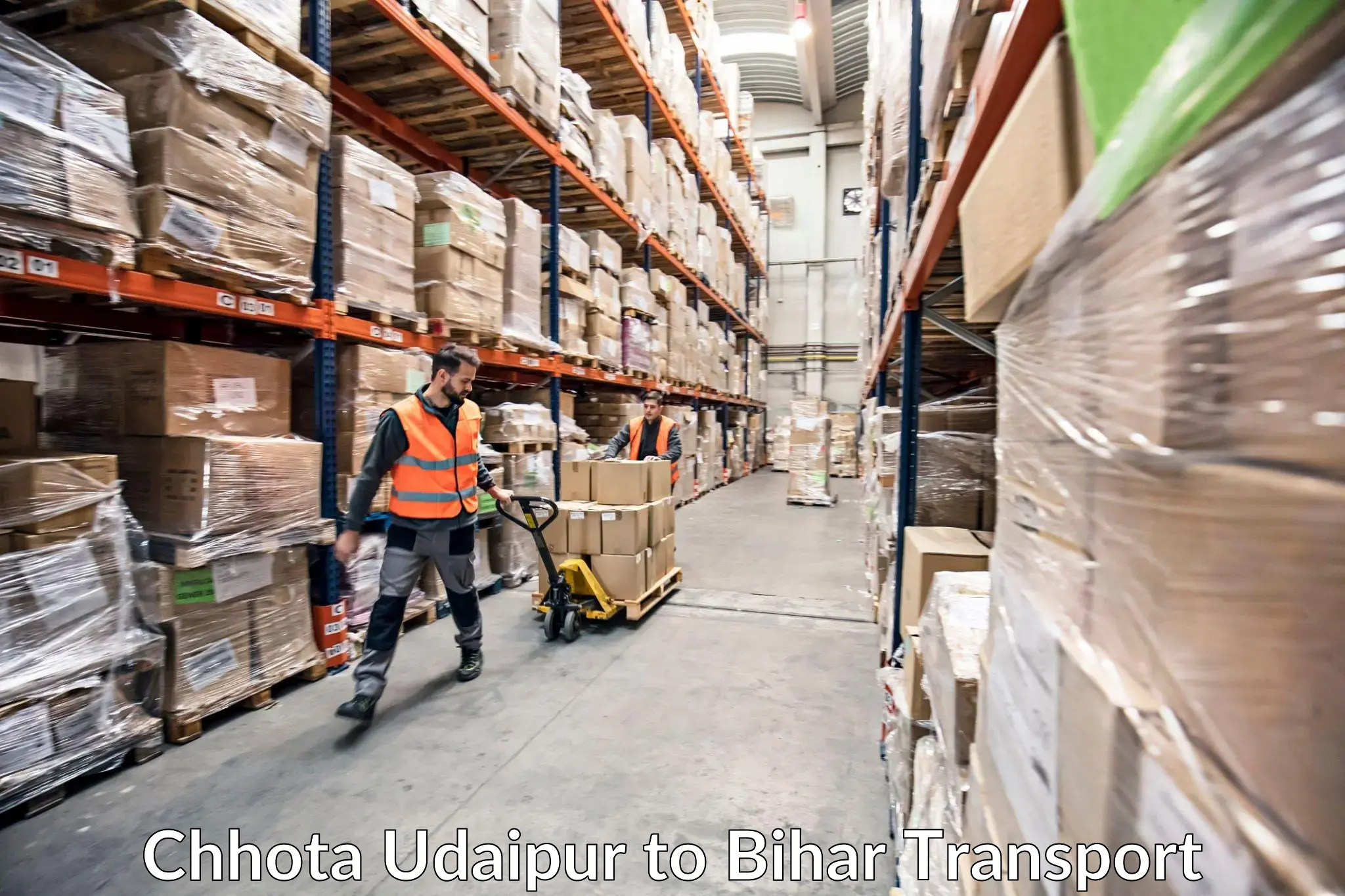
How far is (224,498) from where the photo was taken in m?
2.80

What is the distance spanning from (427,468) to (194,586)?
1046mm

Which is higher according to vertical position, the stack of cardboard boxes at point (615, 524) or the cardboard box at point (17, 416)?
the cardboard box at point (17, 416)

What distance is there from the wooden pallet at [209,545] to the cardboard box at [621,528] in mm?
1811

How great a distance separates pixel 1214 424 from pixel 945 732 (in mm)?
1171

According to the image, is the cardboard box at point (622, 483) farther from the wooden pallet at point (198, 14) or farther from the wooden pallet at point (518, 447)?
the wooden pallet at point (198, 14)

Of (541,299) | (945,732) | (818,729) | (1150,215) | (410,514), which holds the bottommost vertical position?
(818,729)

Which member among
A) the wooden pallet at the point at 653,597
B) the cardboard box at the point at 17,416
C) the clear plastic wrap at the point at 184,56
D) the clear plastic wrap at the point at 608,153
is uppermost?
the clear plastic wrap at the point at 608,153

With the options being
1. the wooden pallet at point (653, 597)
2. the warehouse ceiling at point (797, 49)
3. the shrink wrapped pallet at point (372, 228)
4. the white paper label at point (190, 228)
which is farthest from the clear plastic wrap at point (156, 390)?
the warehouse ceiling at point (797, 49)

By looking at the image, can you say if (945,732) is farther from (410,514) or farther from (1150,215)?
(410,514)

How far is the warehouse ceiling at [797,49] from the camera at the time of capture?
12000 mm

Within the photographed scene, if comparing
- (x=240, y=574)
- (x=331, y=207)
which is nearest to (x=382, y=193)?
(x=331, y=207)

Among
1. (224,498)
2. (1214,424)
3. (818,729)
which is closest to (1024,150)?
(1214,424)

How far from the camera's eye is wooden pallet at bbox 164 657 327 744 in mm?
2697

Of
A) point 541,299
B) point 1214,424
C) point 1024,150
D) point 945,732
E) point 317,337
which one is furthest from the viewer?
point 541,299
